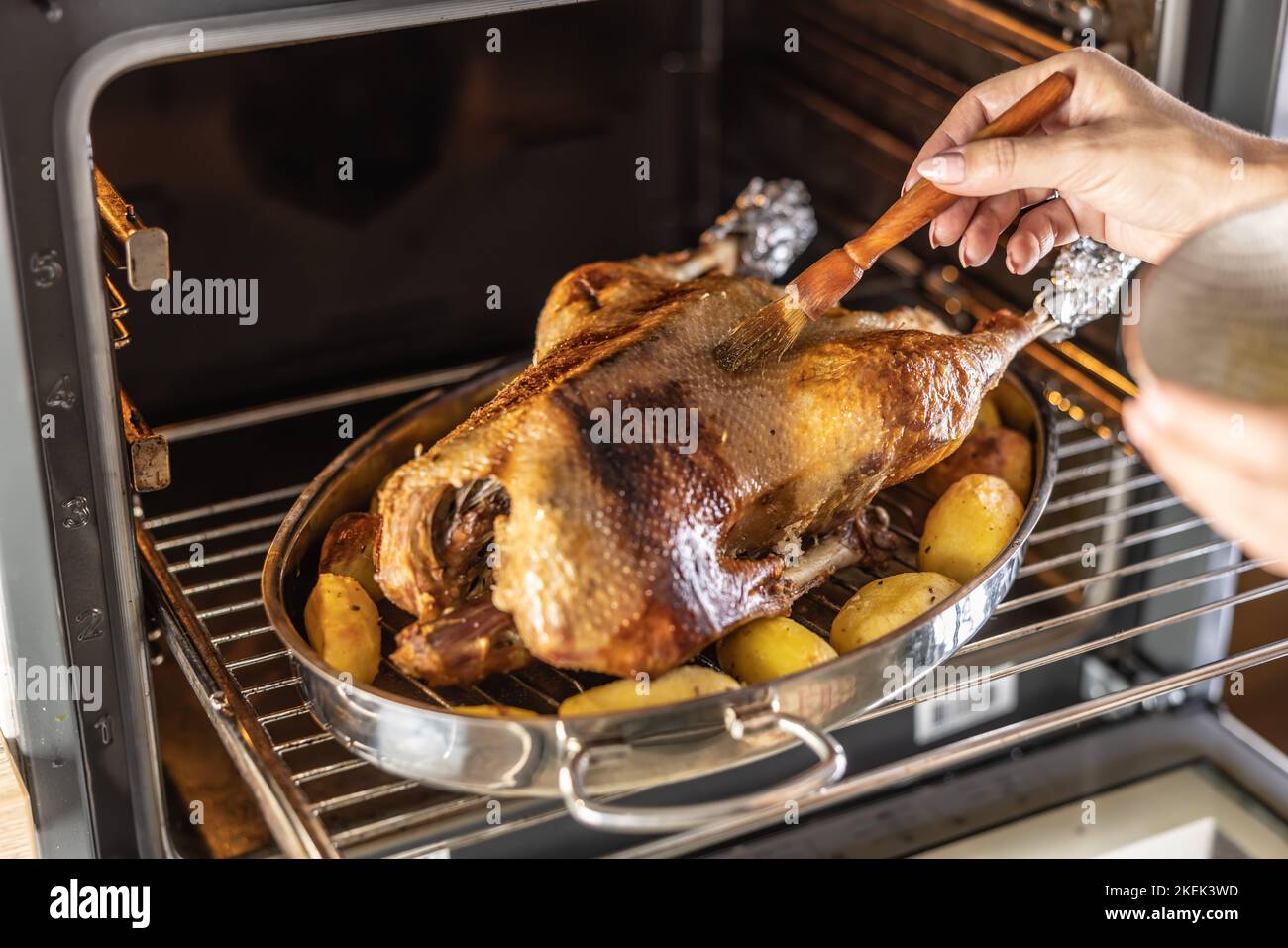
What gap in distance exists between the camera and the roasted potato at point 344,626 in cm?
109

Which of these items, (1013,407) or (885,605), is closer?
(885,605)

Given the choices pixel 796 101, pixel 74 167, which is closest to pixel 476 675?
pixel 74 167

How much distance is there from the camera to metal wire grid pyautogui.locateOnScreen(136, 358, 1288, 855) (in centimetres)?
121

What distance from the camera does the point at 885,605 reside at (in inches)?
45.6

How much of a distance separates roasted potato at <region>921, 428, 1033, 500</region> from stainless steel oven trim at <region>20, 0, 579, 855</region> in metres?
0.59

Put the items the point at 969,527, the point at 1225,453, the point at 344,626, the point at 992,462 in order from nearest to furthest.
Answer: the point at 1225,453
the point at 344,626
the point at 969,527
the point at 992,462

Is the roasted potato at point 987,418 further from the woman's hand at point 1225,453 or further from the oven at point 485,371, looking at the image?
the woman's hand at point 1225,453

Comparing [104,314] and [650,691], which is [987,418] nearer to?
[650,691]

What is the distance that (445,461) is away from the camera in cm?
103

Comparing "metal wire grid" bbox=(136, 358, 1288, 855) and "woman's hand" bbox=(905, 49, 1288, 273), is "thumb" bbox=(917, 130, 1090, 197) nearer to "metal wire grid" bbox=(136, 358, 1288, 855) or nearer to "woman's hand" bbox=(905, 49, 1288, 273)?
"woman's hand" bbox=(905, 49, 1288, 273)

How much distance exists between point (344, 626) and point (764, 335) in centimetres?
40

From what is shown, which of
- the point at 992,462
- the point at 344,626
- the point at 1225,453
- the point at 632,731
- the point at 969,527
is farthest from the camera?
the point at 992,462

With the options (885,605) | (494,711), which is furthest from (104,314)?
(885,605)
